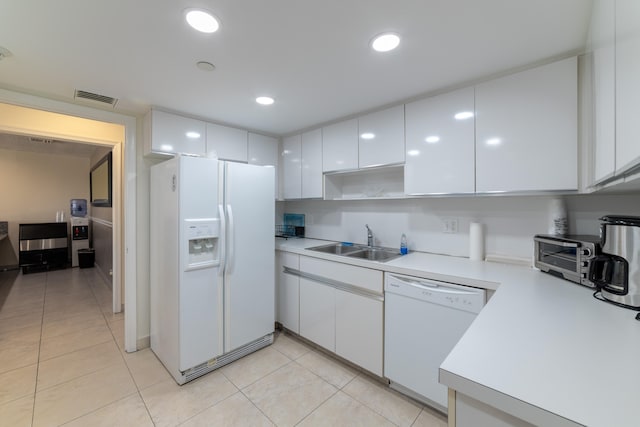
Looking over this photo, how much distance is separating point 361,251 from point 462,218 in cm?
95

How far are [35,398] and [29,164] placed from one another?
5.85 m

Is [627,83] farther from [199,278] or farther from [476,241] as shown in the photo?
A: [199,278]

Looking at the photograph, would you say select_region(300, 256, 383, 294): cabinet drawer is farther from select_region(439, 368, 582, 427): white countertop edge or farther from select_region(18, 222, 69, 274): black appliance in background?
select_region(18, 222, 69, 274): black appliance in background

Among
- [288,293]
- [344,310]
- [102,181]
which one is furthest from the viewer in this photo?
[102,181]

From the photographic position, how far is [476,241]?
2.03 m

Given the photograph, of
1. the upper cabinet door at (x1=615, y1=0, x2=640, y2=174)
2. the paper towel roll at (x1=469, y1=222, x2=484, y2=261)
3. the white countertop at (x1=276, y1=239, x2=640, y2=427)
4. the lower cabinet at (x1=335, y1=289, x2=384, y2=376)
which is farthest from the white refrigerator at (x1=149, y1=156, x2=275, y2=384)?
the upper cabinet door at (x1=615, y1=0, x2=640, y2=174)

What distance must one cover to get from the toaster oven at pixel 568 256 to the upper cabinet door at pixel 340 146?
1.50m

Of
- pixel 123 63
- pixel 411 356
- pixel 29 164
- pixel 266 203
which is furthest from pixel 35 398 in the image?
pixel 29 164

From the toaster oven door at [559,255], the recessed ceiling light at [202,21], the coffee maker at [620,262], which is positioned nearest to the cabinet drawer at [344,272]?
the toaster oven door at [559,255]

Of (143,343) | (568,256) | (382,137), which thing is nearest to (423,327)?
(568,256)

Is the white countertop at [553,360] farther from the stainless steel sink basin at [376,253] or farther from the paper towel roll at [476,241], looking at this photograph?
the stainless steel sink basin at [376,253]

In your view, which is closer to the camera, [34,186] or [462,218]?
[462,218]

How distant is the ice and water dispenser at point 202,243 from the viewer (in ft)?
6.65

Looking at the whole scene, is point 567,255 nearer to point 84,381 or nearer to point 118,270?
point 84,381
